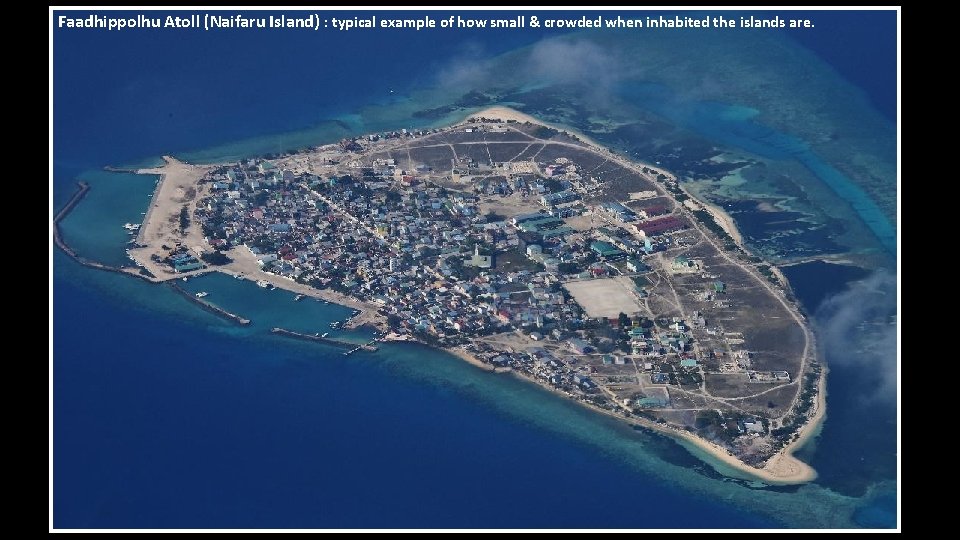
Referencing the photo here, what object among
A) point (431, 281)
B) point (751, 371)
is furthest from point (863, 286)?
point (431, 281)

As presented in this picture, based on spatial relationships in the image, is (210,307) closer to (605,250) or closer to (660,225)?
(605,250)

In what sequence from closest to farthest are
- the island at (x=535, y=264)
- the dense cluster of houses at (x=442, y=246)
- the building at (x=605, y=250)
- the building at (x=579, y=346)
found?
the island at (x=535, y=264), the building at (x=579, y=346), the dense cluster of houses at (x=442, y=246), the building at (x=605, y=250)

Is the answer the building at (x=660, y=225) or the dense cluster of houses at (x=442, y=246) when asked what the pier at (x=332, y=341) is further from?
the building at (x=660, y=225)

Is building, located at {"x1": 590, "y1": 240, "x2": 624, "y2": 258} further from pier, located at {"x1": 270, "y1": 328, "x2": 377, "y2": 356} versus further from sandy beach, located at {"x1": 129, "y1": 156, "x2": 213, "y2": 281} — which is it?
sandy beach, located at {"x1": 129, "y1": 156, "x2": 213, "y2": 281}

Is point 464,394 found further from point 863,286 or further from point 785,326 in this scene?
point 863,286

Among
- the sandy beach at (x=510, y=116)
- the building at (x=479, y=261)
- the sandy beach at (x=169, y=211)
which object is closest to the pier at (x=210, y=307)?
the sandy beach at (x=169, y=211)
